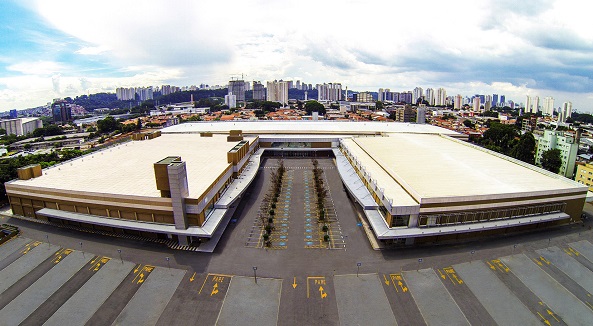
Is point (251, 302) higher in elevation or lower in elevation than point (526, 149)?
lower

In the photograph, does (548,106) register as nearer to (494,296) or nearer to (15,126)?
(494,296)

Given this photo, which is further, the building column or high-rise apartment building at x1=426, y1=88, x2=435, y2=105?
high-rise apartment building at x1=426, y1=88, x2=435, y2=105

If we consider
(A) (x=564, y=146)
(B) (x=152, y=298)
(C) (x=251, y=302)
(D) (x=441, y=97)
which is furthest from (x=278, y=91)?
(C) (x=251, y=302)

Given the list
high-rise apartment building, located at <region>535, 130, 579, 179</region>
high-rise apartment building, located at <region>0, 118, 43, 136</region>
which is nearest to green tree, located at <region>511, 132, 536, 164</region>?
high-rise apartment building, located at <region>535, 130, 579, 179</region>

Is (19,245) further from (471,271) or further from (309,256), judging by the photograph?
(471,271)

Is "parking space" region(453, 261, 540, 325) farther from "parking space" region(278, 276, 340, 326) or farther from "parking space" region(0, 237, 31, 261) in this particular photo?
"parking space" region(0, 237, 31, 261)

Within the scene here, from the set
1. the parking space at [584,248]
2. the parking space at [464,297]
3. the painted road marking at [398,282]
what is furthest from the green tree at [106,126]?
the parking space at [584,248]
